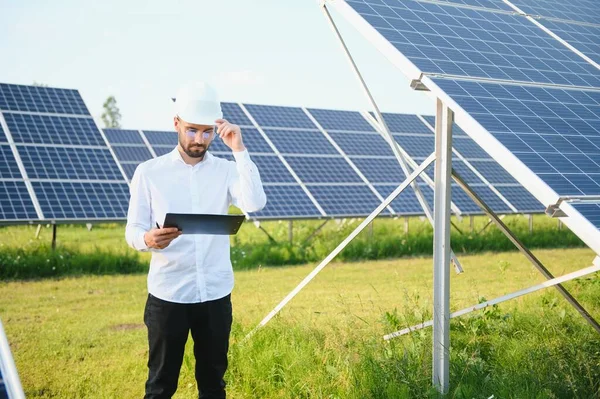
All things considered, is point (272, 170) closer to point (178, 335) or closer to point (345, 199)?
point (345, 199)

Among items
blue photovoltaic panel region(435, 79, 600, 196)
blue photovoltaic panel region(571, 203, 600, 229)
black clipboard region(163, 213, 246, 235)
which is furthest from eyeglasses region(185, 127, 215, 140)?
blue photovoltaic panel region(571, 203, 600, 229)

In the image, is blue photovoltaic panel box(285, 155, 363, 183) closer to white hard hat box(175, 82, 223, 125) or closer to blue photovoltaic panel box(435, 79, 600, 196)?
blue photovoltaic panel box(435, 79, 600, 196)

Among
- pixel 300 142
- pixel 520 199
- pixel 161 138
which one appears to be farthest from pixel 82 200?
pixel 520 199

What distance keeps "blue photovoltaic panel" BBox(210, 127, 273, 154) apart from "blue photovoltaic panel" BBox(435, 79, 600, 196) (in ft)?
31.6

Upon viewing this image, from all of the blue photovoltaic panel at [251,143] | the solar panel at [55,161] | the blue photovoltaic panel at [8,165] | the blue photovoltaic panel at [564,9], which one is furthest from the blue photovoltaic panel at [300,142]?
the blue photovoltaic panel at [564,9]

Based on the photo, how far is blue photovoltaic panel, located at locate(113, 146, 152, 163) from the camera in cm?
1792

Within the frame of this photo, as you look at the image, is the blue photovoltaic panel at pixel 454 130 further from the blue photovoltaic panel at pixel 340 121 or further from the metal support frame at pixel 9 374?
the metal support frame at pixel 9 374

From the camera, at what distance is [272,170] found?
1534 cm

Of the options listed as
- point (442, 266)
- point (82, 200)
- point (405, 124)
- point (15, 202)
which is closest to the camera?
point (442, 266)

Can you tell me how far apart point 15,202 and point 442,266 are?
8604 millimetres

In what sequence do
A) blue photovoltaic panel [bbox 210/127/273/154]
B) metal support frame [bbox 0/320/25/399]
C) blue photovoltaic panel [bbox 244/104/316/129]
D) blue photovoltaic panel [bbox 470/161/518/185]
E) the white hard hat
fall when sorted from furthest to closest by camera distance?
blue photovoltaic panel [bbox 470/161/518/185] < blue photovoltaic panel [bbox 244/104/316/129] < blue photovoltaic panel [bbox 210/127/273/154] < the white hard hat < metal support frame [bbox 0/320/25/399]

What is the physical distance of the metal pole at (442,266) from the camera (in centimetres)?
529

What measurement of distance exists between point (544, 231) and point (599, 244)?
13.7 metres

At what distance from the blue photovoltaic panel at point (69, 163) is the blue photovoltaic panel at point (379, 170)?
16.9 ft
